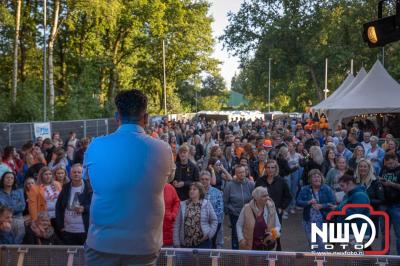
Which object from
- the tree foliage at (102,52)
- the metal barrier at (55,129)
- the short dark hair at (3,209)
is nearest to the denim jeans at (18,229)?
the short dark hair at (3,209)

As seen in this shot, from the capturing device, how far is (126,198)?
8.63 ft

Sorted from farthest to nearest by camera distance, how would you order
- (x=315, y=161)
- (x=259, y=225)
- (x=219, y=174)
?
1. (x=315, y=161)
2. (x=219, y=174)
3. (x=259, y=225)

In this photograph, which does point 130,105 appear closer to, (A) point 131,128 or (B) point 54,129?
(A) point 131,128

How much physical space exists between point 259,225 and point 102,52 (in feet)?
124

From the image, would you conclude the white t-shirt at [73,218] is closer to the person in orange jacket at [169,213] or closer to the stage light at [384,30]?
the person in orange jacket at [169,213]

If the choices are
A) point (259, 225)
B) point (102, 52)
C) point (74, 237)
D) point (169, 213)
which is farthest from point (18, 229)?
point (102, 52)

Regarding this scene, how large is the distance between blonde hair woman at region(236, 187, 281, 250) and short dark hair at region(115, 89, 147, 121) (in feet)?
13.1

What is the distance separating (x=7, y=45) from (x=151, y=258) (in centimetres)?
3477

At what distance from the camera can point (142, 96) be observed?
288 centimetres

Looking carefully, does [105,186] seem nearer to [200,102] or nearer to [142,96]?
[142,96]

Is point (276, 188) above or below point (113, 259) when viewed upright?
below

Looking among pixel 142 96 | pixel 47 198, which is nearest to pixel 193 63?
pixel 47 198

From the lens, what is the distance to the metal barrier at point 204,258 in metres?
4.47

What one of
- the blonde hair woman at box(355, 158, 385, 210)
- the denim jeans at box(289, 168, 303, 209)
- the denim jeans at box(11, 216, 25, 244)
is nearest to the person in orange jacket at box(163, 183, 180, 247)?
the denim jeans at box(11, 216, 25, 244)
